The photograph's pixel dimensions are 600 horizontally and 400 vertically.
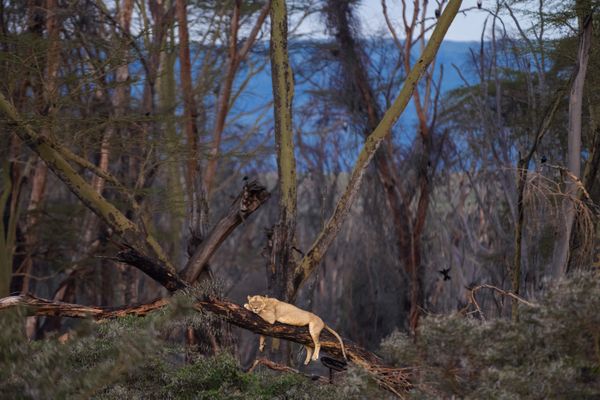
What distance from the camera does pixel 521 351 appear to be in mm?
3365

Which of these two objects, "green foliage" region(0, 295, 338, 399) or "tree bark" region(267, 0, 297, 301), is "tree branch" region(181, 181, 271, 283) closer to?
"tree bark" region(267, 0, 297, 301)

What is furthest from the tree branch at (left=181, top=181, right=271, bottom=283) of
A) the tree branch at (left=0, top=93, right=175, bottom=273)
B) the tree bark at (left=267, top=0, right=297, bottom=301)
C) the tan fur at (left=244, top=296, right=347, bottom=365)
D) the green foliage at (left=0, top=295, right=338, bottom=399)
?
the tan fur at (left=244, top=296, right=347, bottom=365)

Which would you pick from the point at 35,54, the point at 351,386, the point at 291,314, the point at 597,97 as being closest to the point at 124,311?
the point at 291,314

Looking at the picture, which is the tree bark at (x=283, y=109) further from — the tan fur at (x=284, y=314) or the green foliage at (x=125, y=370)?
the tan fur at (x=284, y=314)

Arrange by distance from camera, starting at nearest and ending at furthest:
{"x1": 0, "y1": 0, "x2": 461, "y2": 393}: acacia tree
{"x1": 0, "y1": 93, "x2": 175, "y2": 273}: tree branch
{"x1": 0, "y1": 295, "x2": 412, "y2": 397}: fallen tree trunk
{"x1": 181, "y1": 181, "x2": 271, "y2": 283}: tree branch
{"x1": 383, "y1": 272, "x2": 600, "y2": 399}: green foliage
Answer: {"x1": 383, "y1": 272, "x2": 600, "y2": 399}: green foliage
{"x1": 0, "y1": 295, "x2": 412, "y2": 397}: fallen tree trunk
{"x1": 181, "y1": 181, "x2": 271, "y2": 283}: tree branch
{"x1": 0, "y1": 0, "x2": 461, "y2": 393}: acacia tree
{"x1": 0, "y1": 93, "x2": 175, "y2": 273}: tree branch

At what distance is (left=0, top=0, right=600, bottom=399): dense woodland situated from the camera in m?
3.39

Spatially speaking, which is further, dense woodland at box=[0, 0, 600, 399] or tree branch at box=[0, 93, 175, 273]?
tree branch at box=[0, 93, 175, 273]

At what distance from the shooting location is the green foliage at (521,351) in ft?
10.4

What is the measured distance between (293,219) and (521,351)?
3503mm

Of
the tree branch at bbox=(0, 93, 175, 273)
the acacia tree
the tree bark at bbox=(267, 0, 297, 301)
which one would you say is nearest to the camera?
the acacia tree

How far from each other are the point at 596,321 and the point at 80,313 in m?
2.42

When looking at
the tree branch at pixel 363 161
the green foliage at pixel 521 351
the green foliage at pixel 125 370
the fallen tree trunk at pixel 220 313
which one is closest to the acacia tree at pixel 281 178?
the tree branch at pixel 363 161

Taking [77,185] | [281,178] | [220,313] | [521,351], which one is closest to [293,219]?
[281,178]

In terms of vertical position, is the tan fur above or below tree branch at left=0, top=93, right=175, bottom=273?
below
